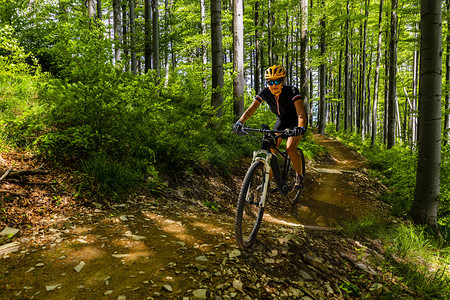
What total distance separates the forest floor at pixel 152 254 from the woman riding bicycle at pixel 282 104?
1562mm

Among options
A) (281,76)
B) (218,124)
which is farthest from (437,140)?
(218,124)

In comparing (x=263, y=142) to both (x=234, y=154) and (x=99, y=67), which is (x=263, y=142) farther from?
(x=234, y=154)

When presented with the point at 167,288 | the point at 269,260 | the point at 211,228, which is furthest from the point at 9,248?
the point at 269,260

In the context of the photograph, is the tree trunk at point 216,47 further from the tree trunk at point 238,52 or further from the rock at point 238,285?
the rock at point 238,285

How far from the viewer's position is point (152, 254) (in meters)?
2.83

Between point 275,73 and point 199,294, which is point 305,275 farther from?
point 275,73

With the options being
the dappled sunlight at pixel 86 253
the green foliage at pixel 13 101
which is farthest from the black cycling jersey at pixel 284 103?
the green foliage at pixel 13 101

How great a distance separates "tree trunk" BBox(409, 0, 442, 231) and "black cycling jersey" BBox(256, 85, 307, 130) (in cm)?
321

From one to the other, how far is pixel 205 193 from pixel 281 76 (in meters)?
3.18

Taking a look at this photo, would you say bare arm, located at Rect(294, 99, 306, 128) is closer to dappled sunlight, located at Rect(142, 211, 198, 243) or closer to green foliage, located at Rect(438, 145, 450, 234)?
dappled sunlight, located at Rect(142, 211, 198, 243)

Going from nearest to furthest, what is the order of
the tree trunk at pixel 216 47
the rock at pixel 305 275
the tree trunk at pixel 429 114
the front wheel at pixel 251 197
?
1. the rock at pixel 305 275
2. the front wheel at pixel 251 197
3. the tree trunk at pixel 429 114
4. the tree trunk at pixel 216 47

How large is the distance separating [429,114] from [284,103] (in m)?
3.44

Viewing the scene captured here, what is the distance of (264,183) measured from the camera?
3.35m

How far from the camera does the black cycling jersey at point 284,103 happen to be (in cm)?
421
